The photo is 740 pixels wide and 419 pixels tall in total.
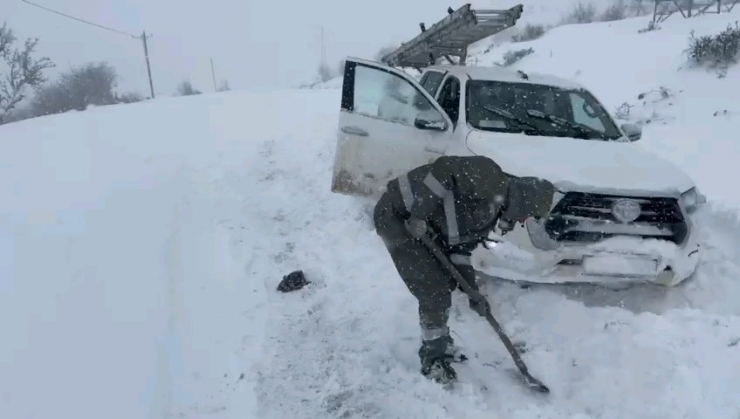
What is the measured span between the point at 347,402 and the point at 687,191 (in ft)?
9.53

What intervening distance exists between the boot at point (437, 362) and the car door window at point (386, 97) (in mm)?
2474

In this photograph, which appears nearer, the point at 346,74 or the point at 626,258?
the point at 626,258

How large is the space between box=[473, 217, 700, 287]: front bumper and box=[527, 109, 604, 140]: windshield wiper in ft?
4.82

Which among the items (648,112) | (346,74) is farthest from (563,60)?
(346,74)

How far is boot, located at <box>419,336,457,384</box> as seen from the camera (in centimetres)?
318

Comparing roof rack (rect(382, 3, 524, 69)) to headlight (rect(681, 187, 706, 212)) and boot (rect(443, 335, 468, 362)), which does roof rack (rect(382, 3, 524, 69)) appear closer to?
headlight (rect(681, 187, 706, 212))

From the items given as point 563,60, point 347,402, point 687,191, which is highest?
point 563,60

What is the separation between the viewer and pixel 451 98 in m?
5.60

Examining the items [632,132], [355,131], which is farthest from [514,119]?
[355,131]

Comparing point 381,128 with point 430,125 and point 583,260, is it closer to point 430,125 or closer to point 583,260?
point 430,125

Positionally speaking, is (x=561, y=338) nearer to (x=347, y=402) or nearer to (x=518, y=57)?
(x=347, y=402)

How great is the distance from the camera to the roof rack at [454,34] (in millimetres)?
5902

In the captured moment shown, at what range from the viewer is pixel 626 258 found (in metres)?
3.75

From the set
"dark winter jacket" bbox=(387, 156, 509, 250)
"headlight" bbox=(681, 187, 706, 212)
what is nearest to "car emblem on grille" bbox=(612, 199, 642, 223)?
"headlight" bbox=(681, 187, 706, 212)
